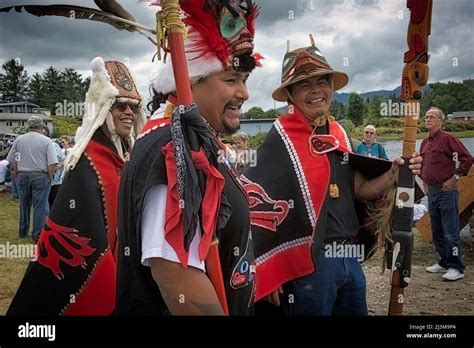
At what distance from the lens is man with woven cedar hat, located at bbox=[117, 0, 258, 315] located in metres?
1.00

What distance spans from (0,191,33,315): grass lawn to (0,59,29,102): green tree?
5.39ft

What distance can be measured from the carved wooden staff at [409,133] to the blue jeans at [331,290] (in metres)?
0.12

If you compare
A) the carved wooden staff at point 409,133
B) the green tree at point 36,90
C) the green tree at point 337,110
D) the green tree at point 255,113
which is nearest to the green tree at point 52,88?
the green tree at point 36,90

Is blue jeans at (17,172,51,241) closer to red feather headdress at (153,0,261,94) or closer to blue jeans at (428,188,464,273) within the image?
blue jeans at (428,188,464,273)

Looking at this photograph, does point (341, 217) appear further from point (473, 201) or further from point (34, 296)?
point (473, 201)

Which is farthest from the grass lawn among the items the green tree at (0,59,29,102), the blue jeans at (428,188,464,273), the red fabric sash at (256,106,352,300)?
the blue jeans at (428,188,464,273)

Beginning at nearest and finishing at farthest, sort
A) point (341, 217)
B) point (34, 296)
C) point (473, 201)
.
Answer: point (34, 296) → point (341, 217) → point (473, 201)

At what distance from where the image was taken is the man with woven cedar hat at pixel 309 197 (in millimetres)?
1855

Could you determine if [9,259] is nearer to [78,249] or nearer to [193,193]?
[78,249]

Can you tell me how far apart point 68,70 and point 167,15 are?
805 millimetres

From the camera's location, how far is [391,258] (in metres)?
1.92

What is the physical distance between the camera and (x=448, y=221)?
3.90 metres

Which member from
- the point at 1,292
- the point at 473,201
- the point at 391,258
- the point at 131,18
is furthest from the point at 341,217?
the point at 473,201

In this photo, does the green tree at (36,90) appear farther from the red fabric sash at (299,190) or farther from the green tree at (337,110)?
the green tree at (337,110)
